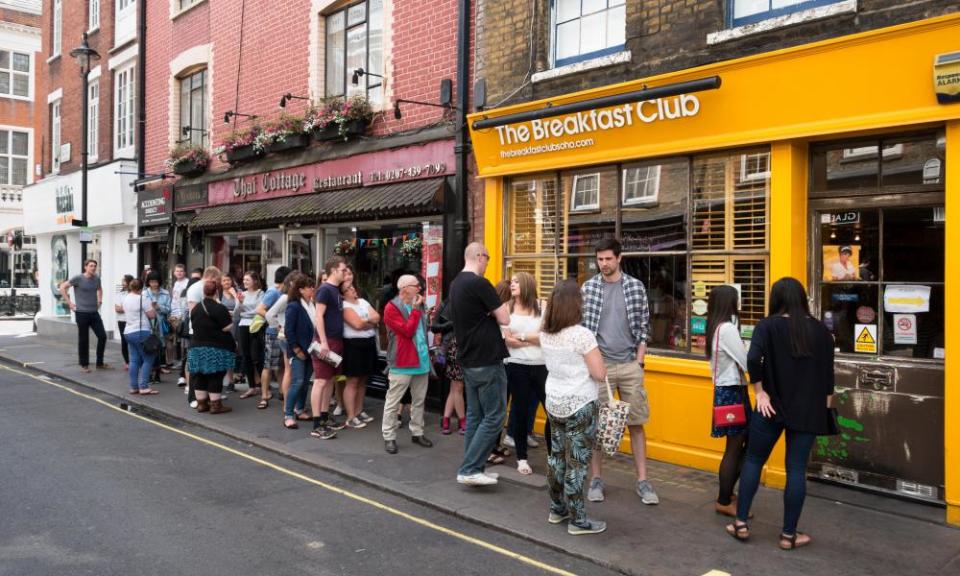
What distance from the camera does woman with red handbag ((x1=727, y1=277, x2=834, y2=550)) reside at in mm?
4633

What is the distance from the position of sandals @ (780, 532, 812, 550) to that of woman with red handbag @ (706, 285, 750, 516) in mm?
563

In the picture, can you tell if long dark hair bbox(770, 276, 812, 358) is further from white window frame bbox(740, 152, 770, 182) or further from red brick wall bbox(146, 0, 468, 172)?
red brick wall bbox(146, 0, 468, 172)

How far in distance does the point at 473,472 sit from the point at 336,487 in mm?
1224

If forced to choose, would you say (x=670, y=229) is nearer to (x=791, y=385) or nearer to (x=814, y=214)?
(x=814, y=214)

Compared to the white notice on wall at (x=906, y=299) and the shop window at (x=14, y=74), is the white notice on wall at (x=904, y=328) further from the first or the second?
the shop window at (x=14, y=74)

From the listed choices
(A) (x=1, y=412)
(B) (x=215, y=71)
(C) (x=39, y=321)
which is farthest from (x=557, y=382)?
(C) (x=39, y=321)

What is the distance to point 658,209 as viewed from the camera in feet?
23.8

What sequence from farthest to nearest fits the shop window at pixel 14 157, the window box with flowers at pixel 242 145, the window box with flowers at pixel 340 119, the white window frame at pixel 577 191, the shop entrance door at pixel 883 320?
1. the shop window at pixel 14 157
2. the window box with flowers at pixel 242 145
3. the window box with flowers at pixel 340 119
4. the white window frame at pixel 577 191
5. the shop entrance door at pixel 883 320

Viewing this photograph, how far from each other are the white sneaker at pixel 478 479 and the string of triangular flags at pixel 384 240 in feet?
15.2

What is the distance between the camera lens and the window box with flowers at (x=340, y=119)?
420 inches

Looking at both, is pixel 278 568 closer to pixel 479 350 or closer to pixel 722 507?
pixel 479 350

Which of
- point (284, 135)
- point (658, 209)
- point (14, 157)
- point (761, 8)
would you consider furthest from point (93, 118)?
point (761, 8)

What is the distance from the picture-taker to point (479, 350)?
5965mm

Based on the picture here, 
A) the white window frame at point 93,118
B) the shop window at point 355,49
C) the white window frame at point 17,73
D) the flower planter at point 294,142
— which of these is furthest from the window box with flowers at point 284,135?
the white window frame at point 17,73
